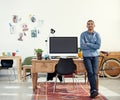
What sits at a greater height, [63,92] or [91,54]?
[91,54]

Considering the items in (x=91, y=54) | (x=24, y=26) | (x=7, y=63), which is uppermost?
(x=24, y=26)

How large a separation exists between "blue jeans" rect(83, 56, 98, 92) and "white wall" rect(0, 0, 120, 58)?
3433 millimetres

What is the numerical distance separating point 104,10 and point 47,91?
384 centimetres

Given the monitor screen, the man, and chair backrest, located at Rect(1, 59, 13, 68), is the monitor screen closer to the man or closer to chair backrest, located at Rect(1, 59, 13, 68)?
the man

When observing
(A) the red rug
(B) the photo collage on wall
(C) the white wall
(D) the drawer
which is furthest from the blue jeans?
(B) the photo collage on wall

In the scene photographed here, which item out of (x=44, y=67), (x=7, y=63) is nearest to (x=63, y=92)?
(x=44, y=67)

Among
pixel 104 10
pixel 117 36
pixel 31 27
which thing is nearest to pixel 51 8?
pixel 31 27

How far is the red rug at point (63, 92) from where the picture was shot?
521cm

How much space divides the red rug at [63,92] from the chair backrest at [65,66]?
1.43 feet

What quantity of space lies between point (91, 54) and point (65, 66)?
67 centimetres

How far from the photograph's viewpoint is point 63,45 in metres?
5.88

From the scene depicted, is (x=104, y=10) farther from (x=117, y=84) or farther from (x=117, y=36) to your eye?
(x=117, y=84)

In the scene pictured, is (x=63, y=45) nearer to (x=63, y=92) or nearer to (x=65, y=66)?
(x=65, y=66)

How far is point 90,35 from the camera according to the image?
17.6 ft
